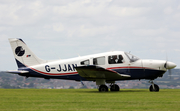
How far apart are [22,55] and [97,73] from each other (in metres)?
6.78

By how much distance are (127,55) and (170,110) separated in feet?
33.4

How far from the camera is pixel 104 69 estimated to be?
17.8 m

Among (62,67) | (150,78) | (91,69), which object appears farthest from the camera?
(62,67)

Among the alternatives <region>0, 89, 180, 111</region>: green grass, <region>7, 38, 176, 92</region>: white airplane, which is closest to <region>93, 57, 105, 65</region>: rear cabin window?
<region>7, 38, 176, 92</region>: white airplane

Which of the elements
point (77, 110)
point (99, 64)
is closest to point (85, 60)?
point (99, 64)

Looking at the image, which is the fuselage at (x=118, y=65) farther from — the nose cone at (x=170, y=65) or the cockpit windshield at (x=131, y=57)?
the nose cone at (x=170, y=65)

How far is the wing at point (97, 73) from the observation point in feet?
58.3

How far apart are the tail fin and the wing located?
15.5 feet

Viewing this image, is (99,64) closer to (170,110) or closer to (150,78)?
(150,78)

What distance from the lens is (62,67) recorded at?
20.5m

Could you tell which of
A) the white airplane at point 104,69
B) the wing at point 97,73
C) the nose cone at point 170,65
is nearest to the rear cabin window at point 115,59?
the white airplane at point 104,69

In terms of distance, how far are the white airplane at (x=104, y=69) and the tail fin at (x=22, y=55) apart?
347 millimetres

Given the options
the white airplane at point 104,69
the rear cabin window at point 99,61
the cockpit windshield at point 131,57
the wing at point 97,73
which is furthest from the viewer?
the rear cabin window at point 99,61

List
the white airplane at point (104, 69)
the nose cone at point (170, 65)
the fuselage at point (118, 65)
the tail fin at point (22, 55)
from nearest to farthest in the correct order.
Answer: the nose cone at point (170, 65), the white airplane at point (104, 69), the fuselage at point (118, 65), the tail fin at point (22, 55)
